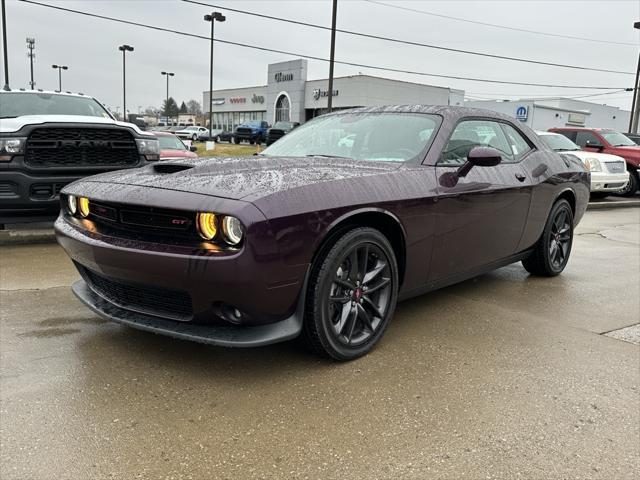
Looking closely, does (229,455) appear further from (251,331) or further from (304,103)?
(304,103)

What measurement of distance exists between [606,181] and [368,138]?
10385 millimetres

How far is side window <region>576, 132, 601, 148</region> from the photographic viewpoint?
554 inches

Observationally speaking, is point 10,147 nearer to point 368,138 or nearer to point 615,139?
point 368,138

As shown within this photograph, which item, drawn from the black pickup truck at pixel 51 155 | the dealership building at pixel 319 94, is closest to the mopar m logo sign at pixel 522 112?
the dealership building at pixel 319 94

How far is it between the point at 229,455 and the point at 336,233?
1204 mm

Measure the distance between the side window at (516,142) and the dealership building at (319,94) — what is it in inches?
1648

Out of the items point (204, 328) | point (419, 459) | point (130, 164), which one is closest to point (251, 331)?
point (204, 328)

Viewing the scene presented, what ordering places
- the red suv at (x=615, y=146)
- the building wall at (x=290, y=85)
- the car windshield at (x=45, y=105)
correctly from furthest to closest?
the building wall at (x=290, y=85), the red suv at (x=615, y=146), the car windshield at (x=45, y=105)

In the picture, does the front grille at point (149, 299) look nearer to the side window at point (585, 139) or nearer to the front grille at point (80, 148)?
the front grille at point (80, 148)

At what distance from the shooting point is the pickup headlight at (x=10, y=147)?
206 inches

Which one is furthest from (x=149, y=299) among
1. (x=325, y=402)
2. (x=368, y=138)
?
(x=368, y=138)

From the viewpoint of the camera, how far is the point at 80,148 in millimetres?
5738

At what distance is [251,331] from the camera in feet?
8.67

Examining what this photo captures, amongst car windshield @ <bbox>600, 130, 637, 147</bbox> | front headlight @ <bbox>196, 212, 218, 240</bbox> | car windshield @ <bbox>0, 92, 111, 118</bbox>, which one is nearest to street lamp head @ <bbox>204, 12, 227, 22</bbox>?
car windshield @ <bbox>600, 130, 637, 147</bbox>
